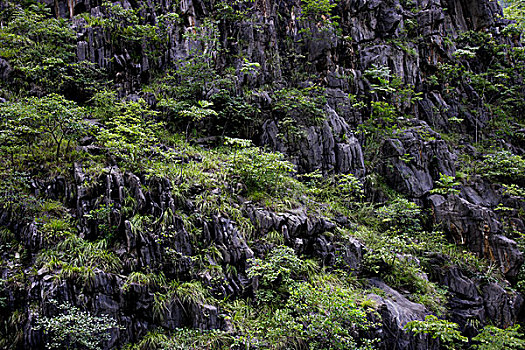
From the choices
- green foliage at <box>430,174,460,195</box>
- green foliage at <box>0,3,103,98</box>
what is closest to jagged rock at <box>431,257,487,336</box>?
green foliage at <box>430,174,460,195</box>

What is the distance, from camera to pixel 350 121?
1434cm

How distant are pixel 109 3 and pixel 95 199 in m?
10.1

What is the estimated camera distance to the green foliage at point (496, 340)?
767 centimetres

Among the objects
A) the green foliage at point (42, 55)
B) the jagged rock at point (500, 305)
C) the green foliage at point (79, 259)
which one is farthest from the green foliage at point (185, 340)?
the green foliage at point (42, 55)

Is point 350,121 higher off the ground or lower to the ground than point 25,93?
lower

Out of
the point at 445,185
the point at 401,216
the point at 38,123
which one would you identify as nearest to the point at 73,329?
the point at 38,123

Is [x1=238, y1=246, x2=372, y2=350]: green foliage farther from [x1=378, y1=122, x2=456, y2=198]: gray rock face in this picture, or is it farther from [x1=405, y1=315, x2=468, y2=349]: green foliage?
[x1=378, y1=122, x2=456, y2=198]: gray rock face

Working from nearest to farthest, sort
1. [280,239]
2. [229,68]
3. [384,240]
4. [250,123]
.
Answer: [280,239], [384,240], [250,123], [229,68]

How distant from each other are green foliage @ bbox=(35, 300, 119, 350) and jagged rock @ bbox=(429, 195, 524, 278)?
39.4 feet

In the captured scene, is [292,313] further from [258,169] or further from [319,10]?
[319,10]

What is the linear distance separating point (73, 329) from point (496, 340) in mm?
10226

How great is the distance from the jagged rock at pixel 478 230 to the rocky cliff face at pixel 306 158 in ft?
0.14

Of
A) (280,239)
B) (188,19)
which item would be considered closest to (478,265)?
(280,239)

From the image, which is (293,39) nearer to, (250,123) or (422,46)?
(250,123)
